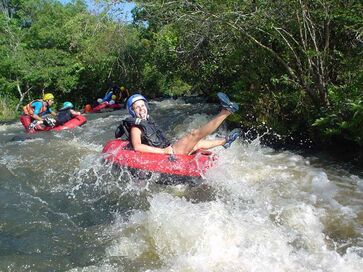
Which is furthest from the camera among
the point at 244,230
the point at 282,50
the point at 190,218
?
the point at 282,50

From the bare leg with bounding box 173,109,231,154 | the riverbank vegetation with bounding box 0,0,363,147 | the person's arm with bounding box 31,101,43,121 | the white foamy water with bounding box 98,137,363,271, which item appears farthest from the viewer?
the person's arm with bounding box 31,101,43,121

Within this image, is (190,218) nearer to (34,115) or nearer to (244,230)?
(244,230)

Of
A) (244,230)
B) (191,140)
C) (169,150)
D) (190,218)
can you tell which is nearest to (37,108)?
(169,150)

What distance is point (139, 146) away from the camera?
614 cm

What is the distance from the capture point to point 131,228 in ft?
15.5

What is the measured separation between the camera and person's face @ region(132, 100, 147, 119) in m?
6.41

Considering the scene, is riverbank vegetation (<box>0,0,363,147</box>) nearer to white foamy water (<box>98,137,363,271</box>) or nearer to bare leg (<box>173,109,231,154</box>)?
white foamy water (<box>98,137,363,271</box>)

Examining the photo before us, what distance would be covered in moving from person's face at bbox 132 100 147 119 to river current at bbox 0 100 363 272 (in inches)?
34.0

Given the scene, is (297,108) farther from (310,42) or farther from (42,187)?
(42,187)

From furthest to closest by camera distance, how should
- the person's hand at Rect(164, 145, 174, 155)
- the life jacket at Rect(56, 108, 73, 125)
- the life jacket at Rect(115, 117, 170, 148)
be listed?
the life jacket at Rect(56, 108, 73, 125), the life jacket at Rect(115, 117, 170, 148), the person's hand at Rect(164, 145, 174, 155)

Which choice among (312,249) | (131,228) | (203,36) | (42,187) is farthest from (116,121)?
(312,249)

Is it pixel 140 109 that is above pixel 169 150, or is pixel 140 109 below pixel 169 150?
above

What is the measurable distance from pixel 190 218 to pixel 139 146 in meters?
1.97

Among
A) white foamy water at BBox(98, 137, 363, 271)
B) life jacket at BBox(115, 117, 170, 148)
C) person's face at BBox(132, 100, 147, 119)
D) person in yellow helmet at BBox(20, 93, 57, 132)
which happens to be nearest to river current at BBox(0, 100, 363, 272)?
white foamy water at BBox(98, 137, 363, 271)
